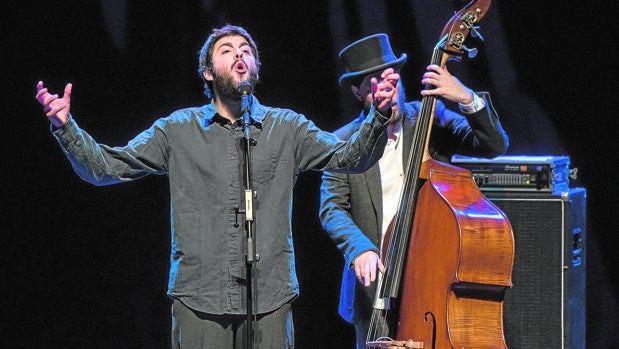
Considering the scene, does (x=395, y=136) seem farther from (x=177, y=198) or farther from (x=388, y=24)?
(x=388, y=24)

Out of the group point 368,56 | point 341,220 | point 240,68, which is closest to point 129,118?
point 368,56

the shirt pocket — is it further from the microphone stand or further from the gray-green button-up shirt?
the microphone stand

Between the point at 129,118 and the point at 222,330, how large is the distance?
2481 millimetres

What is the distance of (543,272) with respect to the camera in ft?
12.8

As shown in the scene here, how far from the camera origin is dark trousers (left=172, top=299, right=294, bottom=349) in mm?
2920

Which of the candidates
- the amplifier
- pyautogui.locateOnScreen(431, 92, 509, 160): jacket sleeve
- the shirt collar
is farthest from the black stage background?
the shirt collar

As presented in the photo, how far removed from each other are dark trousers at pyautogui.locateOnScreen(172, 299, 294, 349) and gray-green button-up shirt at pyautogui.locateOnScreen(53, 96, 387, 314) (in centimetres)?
3

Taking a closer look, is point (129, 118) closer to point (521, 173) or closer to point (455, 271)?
point (521, 173)

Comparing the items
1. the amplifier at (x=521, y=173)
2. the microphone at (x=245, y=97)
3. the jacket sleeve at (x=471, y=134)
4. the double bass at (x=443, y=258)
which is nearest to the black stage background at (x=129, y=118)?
the amplifier at (x=521, y=173)

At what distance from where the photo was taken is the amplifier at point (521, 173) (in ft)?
12.8

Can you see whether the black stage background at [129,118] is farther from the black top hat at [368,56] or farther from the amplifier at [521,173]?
the black top hat at [368,56]

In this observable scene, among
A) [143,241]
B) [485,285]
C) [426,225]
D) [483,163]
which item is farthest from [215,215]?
[143,241]

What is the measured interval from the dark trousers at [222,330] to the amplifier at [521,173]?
1.43 m

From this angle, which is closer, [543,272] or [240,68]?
[240,68]
